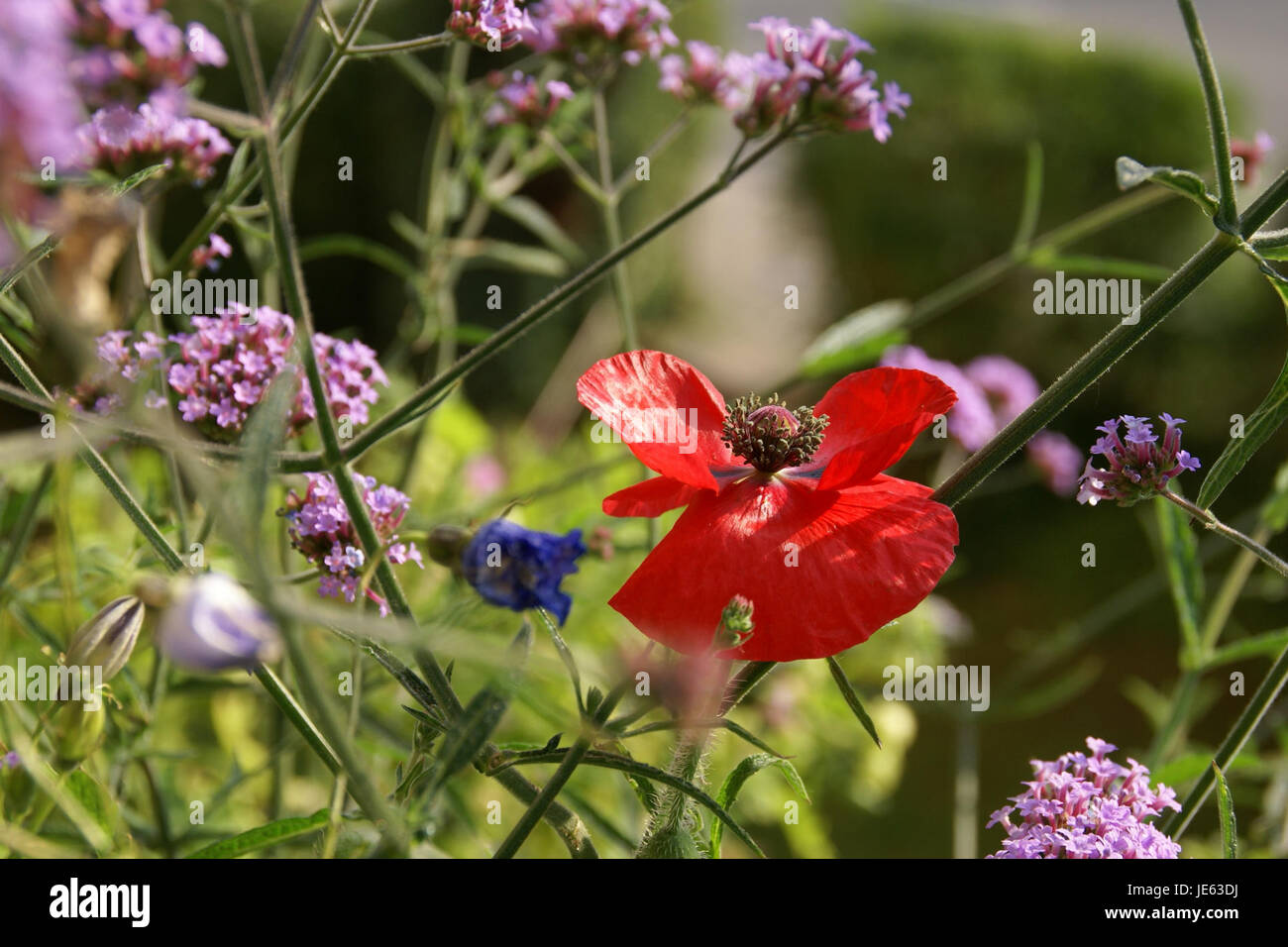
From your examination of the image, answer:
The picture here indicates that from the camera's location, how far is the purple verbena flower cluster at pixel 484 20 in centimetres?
52

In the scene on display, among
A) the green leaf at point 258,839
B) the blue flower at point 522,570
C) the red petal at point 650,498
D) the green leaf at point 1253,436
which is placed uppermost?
the red petal at point 650,498

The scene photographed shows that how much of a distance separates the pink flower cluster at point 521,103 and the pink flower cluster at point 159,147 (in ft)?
0.87

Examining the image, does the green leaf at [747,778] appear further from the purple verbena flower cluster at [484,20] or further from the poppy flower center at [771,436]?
the purple verbena flower cluster at [484,20]

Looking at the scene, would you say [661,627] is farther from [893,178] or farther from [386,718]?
[893,178]

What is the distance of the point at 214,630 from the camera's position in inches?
10.8

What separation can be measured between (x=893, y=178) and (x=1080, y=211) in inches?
26.7

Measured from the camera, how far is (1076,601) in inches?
126

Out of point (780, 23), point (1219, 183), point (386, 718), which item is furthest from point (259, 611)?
point (386, 718)

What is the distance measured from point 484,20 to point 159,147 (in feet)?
0.82

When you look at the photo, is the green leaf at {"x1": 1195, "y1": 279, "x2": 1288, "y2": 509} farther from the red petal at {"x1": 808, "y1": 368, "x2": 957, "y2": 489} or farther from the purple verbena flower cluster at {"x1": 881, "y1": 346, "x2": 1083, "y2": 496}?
the purple verbena flower cluster at {"x1": 881, "y1": 346, "x2": 1083, "y2": 496}

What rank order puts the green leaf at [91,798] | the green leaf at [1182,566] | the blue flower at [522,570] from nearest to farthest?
1. the blue flower at [522,570]
2. the green leaf at [91,798]
3. the green leaf at [1182,566]

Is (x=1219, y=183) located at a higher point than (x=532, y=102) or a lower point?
lower

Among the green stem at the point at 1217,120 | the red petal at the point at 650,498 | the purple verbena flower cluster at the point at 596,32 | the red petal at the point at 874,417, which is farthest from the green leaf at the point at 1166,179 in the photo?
the purple verbena flower cluster at the point at 596,32

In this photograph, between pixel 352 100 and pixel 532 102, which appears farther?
pixel 352 100
